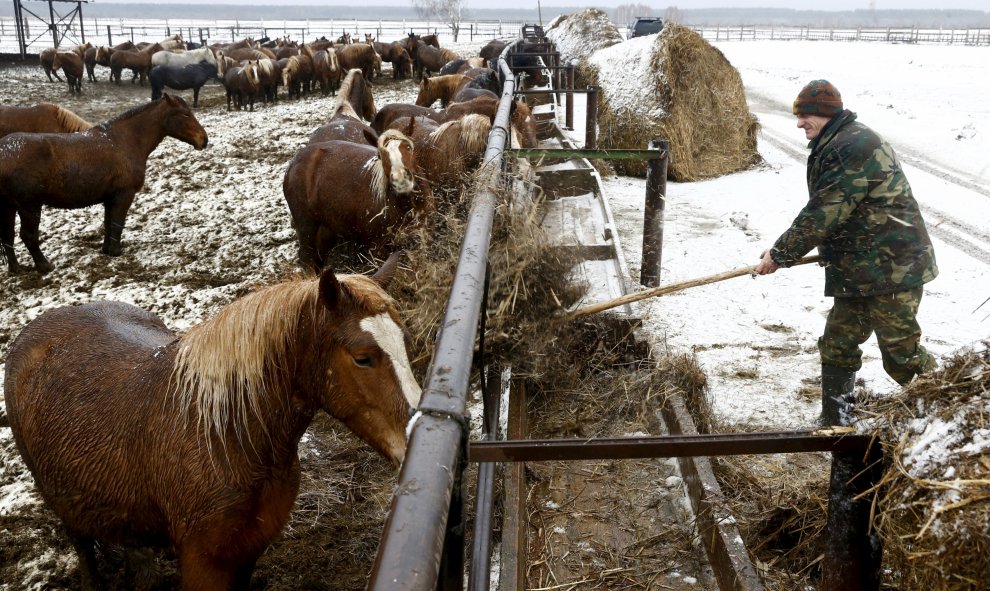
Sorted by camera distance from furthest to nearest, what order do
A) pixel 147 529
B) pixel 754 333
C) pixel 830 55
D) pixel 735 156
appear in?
pixel 830 55 → pixel 735 156 → pixel 754 333 → pixel 147 529

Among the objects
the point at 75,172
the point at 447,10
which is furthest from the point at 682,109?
the point at 447,10

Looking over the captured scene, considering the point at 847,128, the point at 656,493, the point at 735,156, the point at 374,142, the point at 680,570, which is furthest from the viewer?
the point at 735,156

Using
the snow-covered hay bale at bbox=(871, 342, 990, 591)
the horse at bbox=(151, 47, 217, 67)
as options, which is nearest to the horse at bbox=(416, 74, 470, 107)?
the horse at bbox=(151, 47, 217, 67)

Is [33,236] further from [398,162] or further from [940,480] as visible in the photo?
[940,480]

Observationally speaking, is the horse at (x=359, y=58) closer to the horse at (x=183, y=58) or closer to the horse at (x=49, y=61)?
the horse at (x=183, y=58)

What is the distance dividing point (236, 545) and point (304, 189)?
4.90 meters

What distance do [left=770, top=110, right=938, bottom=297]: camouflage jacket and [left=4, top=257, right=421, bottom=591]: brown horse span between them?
7.95 ft

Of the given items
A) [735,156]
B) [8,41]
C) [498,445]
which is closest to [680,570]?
[498,445]

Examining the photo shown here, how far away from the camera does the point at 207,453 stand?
7.90ft

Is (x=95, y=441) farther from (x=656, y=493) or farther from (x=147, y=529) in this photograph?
(x=656, y=493)

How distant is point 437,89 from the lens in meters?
15.5

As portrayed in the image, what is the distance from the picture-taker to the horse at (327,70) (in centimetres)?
2238

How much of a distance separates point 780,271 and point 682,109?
188 inches

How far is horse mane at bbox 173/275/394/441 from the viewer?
2.31m
